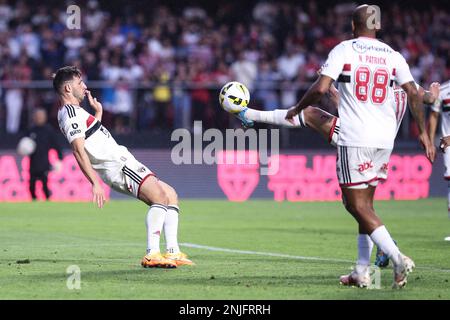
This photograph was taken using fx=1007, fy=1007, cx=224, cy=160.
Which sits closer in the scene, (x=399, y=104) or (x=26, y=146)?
(x=399, y=104)

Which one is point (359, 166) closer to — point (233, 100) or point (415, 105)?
point (415, 105)

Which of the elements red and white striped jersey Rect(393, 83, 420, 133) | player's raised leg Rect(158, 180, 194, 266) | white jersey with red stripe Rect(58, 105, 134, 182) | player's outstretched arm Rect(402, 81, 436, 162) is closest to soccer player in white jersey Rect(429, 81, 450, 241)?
red and white striped jersey Rect(393, 83, 420, 133)

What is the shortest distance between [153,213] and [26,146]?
13418 mm

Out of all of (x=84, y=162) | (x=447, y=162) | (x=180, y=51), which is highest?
(x=180, y=51)

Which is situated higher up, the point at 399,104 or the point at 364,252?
the point at 399,104

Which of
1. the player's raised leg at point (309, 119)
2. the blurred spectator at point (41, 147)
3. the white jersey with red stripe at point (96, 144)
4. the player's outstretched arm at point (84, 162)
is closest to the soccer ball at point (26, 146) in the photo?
the blurred spectator at point (41, 147)

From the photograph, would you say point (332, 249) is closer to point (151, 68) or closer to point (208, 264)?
point (208, 264)

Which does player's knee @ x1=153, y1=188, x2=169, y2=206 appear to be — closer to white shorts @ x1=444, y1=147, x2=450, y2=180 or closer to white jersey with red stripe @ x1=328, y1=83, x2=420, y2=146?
white jersey with red stripe @ x1=328, y1=83, x2=420, y2=146

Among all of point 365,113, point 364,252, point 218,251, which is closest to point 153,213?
point 218,251

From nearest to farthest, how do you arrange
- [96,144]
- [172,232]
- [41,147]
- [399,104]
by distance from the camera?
[399,104], [96,144], [172,232], [41,147]

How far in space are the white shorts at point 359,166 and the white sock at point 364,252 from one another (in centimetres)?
53

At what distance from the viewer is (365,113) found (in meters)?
8.83
